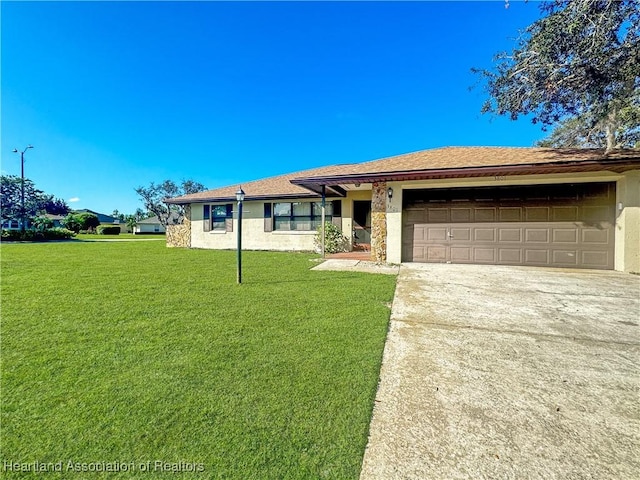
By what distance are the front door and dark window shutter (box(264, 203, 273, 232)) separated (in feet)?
14.1

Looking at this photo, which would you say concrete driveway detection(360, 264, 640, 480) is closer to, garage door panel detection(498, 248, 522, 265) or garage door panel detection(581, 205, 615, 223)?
garage door panel detection(498, 248, 522, 265)

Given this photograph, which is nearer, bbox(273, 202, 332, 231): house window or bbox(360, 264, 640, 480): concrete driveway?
bbox(360, 264, 640, 480): concrete driveway

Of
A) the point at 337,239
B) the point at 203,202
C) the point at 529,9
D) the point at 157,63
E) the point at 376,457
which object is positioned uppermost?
the point at 157,63

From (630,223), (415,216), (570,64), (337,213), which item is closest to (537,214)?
(630,223)

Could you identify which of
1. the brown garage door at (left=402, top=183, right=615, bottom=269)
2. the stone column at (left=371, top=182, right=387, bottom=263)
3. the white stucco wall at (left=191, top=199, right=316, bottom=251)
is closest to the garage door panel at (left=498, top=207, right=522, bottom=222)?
the brown garage door at (left=402, top=183, right=615, bottom=269)

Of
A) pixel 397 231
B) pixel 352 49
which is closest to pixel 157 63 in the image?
pixel 352 49

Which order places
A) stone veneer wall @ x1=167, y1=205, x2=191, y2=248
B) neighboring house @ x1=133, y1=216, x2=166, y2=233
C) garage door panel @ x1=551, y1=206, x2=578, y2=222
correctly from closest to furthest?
1. garage door panel @ x1=551, y1=206, x2=578, y2=222
2. stone veneer wall @ x1=167, y1=205, x2=191, y2=248
3. neighboring house @ x1=133, y1=216, x2=166, y2=233

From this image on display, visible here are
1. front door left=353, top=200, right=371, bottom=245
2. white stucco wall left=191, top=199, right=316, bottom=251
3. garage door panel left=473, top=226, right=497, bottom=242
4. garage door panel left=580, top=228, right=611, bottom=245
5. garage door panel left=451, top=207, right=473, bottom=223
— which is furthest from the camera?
white stucco wall left=191, top=199, right=316, bottom=251

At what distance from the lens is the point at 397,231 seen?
9117 millimetres

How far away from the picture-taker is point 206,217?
607 inches

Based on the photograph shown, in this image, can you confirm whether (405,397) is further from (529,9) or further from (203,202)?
(203,202)

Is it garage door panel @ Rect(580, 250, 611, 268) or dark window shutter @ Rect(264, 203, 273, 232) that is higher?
dark window shutter @ Rect(264, 203, 273, 232)

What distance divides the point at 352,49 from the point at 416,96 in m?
5.59

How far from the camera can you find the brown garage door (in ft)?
25.7
